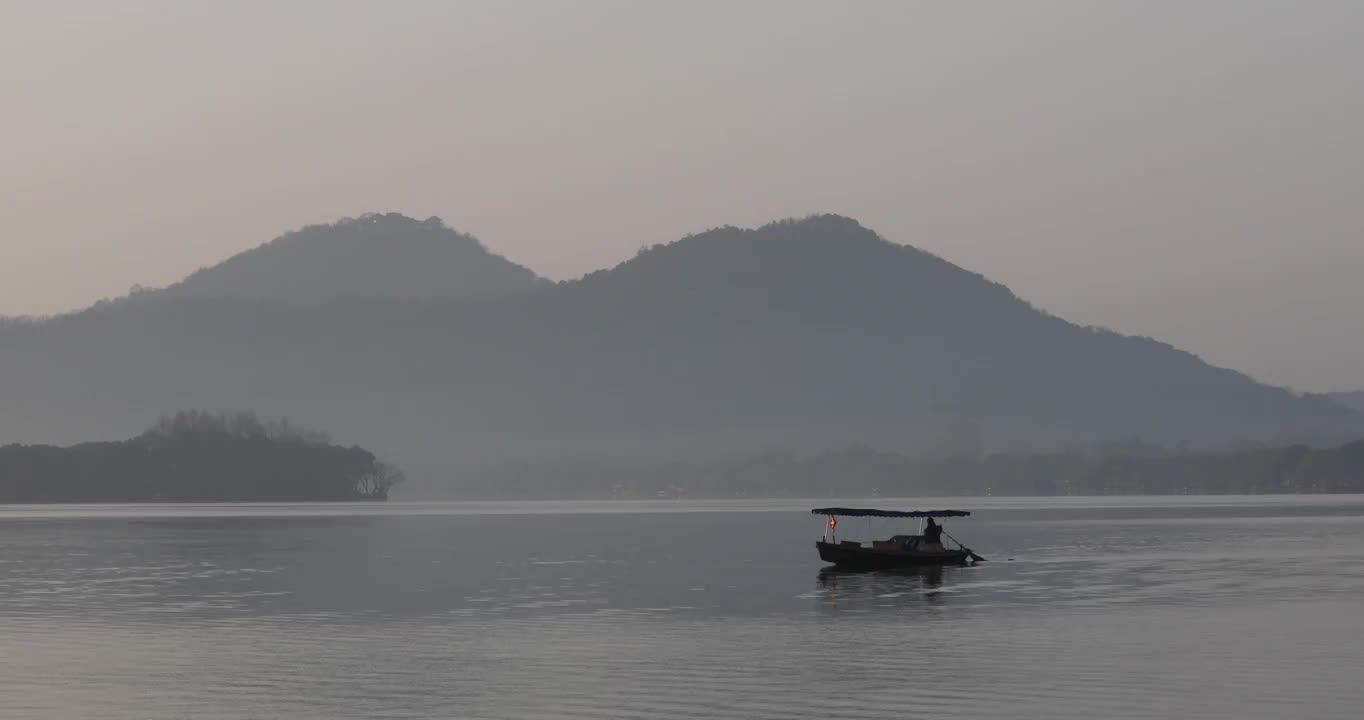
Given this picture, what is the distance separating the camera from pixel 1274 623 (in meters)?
76.9

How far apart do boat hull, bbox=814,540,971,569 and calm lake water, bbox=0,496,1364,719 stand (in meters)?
1.59

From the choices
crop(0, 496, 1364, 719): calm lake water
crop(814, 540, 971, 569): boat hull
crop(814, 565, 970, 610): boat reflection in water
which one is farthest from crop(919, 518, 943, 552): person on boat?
crop(0, 496, 1364, 719): calm lake water

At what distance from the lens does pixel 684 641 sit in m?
71.1

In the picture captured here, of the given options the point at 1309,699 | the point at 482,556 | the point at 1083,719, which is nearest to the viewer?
the point at 1083,719

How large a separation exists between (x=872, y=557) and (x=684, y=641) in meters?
55.4

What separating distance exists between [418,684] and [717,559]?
8987 cm

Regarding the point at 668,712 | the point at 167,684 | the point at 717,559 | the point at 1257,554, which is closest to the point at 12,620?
the point at 167,684

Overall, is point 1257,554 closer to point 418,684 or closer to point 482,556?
point 482,556

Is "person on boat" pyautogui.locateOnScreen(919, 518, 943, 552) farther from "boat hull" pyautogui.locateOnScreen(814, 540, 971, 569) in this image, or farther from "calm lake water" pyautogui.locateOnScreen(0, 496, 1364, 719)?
"calm lake water" pyautogui.locateOnScreen(0, 496, 1364, 719)

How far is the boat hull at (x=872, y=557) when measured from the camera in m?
125

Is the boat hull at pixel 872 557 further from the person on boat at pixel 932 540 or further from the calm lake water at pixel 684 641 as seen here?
the person on boat at pixel 932 540

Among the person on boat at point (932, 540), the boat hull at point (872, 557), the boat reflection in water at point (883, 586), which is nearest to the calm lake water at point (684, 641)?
the boat reflection in water at point (883, 586)

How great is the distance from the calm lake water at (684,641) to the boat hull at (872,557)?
1.59 m

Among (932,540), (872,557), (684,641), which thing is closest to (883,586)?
(872,557)
